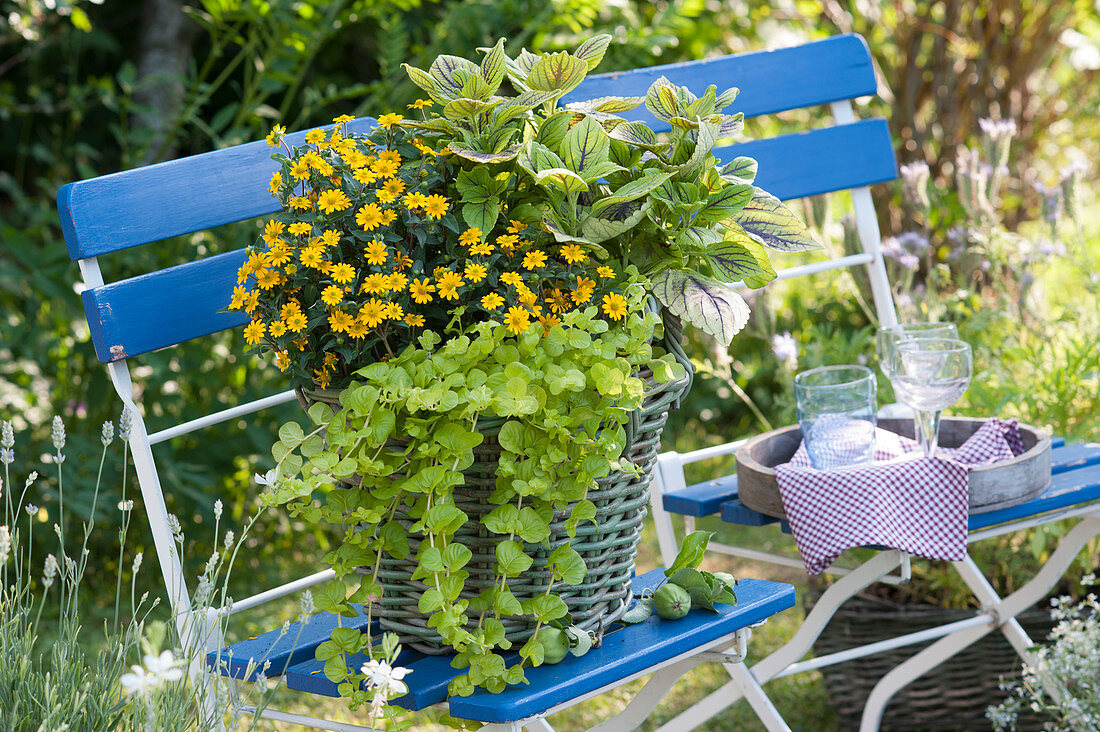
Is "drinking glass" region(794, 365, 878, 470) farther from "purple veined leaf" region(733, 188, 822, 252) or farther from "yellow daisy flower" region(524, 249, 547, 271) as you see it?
"yellow daisy flower" region(524, 249, 547, 271)

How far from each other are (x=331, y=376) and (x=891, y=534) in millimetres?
770

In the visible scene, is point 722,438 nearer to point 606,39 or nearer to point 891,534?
point 891,534

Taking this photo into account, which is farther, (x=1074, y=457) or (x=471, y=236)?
(x=1074, y=457)

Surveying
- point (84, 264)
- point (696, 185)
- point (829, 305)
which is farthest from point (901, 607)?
point (829, 305)

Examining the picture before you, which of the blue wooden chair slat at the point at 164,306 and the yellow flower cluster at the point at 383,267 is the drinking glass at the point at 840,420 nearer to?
the blue wooden chair slat at the point at 164,306

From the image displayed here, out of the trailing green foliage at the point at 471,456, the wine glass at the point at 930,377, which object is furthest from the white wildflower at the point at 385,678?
the wine glass at the point at 930,377

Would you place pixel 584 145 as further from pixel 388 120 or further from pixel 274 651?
pixel 274 651

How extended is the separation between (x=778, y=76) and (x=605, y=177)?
36.8 inches

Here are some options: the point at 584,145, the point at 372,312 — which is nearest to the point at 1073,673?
the point at 584,145

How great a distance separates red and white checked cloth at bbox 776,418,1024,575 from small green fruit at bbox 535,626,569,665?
1.52 ft

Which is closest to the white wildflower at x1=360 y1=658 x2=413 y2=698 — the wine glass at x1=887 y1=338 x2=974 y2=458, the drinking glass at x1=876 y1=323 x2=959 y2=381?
the wine glass at x1=887 y1=338 x2=974 y2=458

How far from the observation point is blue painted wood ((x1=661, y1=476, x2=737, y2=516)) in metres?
1.68

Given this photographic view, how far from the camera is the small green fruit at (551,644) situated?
1121 mm

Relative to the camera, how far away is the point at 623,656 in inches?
45.2
